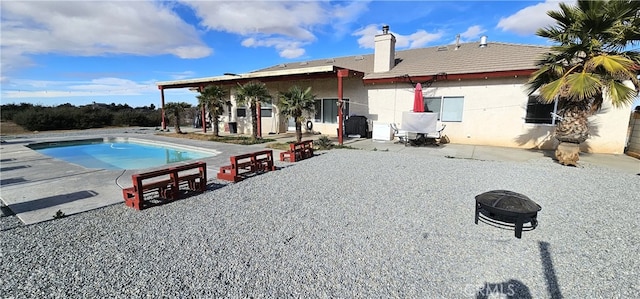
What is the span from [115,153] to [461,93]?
51.1 feet

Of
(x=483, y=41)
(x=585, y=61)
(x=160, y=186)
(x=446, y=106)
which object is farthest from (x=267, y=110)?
(x=585, y=61)

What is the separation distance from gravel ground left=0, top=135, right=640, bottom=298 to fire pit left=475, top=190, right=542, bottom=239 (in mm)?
768

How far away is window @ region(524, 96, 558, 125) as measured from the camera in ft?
33.5

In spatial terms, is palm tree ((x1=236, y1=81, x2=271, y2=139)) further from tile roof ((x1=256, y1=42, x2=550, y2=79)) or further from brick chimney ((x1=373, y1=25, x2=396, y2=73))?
brick chimney ((x1=373, y1=25, x2=396, y2=73))

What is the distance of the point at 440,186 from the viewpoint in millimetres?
5762

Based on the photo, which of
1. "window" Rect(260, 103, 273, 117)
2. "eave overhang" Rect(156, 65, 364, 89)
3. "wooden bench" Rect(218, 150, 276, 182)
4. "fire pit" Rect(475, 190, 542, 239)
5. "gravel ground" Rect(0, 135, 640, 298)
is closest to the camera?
"fire pit" Rect(475, 190, 542, 239)

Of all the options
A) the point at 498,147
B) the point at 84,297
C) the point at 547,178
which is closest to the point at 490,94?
the point at 498,147

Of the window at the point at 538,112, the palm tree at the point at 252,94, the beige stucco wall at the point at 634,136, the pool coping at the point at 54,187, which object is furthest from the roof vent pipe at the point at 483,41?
the pool coping at the point at 54,187

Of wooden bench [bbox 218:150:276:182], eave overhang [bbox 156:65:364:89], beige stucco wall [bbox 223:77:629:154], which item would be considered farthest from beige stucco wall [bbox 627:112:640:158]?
wooden bench [bbox 218:150:276:182]

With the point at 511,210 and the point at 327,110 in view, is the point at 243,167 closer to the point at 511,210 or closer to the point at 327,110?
the point at 511,210

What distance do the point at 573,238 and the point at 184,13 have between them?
59.6 feet

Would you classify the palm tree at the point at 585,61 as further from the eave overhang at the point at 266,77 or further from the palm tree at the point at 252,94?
the palm tree at the point at 252,94

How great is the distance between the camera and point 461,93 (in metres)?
11.6

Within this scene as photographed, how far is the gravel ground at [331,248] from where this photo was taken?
8.37ft
